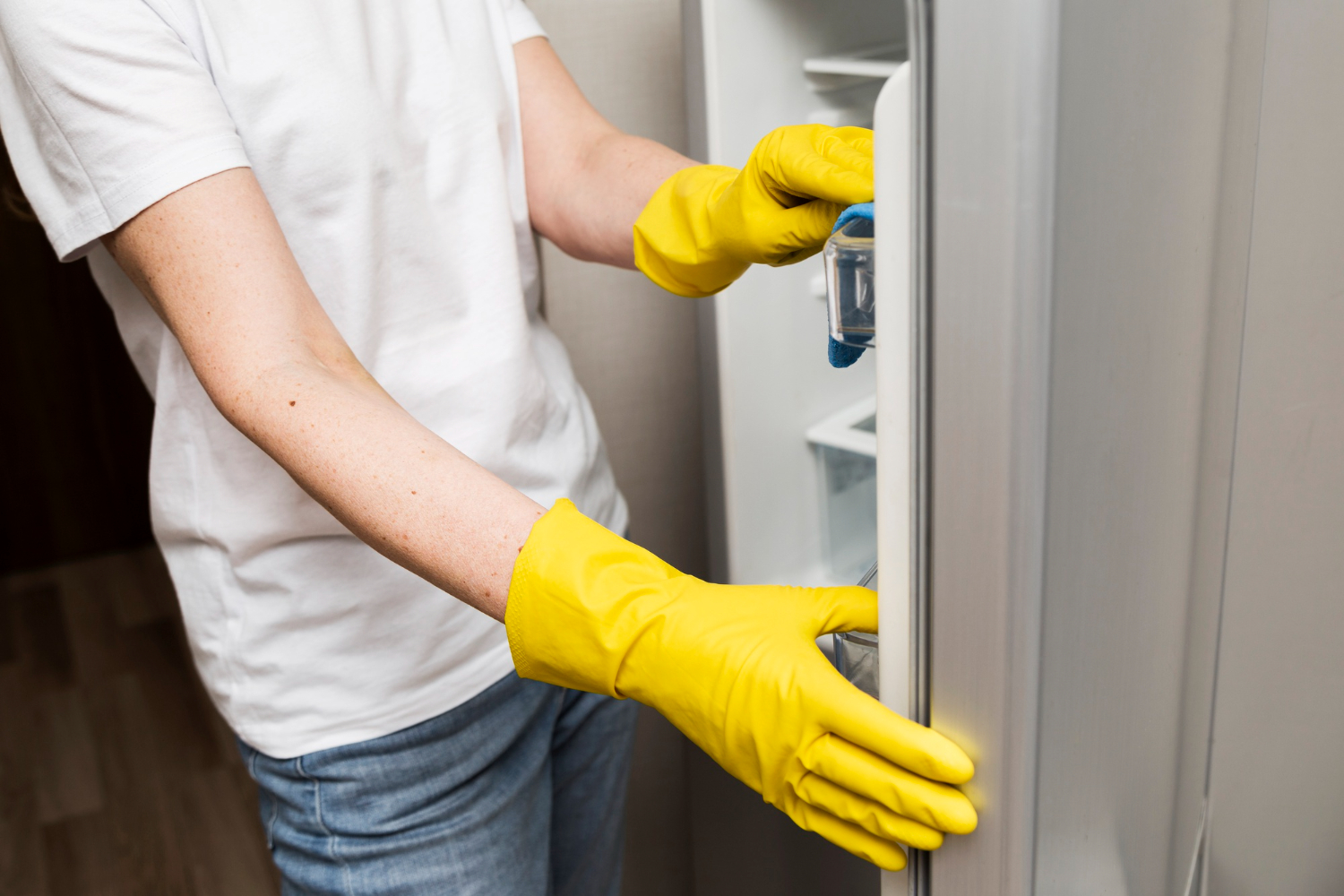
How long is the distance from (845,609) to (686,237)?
0.43m

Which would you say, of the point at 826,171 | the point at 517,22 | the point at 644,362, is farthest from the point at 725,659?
the point at 644,362

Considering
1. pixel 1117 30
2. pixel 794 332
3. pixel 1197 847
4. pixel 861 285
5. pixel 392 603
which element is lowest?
pixel 1197 847

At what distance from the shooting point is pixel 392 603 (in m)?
0.98

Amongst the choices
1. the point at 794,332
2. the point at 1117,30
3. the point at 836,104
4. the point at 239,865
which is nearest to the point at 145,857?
the point at 239,865

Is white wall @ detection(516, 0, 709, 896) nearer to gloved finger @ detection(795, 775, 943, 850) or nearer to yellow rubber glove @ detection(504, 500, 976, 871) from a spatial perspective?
yellow rubber glove @ detection(504, 500, 976, 871)

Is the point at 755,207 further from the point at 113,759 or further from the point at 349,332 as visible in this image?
the point at 113,759

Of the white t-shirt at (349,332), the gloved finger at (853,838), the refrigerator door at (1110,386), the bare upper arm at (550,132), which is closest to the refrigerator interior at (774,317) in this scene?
the bare upper arm at (550,132)

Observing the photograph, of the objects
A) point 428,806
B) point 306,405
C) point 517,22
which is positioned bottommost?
point 428,806

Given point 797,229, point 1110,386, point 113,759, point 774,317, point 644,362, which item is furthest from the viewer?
point 113,759

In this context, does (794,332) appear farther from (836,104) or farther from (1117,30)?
(1117,30)

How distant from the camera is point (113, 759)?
2551mm

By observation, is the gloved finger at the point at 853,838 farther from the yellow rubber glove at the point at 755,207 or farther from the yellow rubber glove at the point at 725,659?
the yellow rubber glove at the point at 755,207

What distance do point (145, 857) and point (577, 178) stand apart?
1849mm

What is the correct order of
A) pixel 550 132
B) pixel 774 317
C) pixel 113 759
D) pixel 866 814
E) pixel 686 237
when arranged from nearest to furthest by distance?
pixel 866 814 < pixel 686 237 < pixel 550 132 < pixel 774 317 < pixel 113 759
